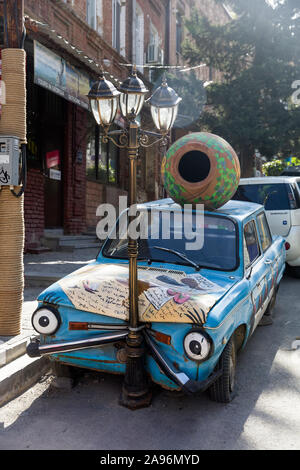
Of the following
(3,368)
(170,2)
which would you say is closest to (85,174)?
(3,368)

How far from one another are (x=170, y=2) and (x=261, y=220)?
59.2ft

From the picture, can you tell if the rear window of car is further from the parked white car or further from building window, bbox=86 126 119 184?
building window, bbox=86 126 119 184

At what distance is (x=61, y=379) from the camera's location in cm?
376

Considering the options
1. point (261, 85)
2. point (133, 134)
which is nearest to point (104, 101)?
point (133, 134)

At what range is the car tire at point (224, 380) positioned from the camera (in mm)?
3346

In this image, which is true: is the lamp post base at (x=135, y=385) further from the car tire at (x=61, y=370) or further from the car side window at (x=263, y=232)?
the car side window at (x=263, y=232)

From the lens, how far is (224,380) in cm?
339

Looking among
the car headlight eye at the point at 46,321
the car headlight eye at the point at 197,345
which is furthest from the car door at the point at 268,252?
the car headlight eye at the point at 46,321

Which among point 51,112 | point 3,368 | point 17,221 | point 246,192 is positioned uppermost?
point 51,112

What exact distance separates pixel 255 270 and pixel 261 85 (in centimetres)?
1352

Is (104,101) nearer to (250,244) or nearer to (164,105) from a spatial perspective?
(164,105)

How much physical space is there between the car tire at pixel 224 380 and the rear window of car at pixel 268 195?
17.3 feet

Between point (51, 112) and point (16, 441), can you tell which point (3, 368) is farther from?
point (51, 112)

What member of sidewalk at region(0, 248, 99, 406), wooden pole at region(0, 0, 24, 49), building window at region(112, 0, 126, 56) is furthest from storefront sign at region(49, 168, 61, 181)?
wooden pole at region(0, 0, 24, 49)
